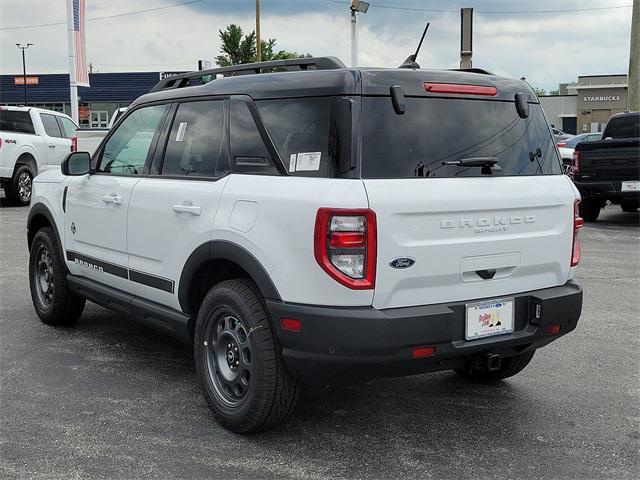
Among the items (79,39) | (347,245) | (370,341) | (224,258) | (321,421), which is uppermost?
(79,39)

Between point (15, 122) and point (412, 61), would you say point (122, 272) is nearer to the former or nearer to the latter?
point (412, 61)

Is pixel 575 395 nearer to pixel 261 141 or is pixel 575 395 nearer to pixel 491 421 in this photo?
pixel 491 421

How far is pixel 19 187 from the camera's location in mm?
14977

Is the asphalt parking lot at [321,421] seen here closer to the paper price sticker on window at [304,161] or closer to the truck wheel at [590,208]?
the paper price sticker on window at [304,161]

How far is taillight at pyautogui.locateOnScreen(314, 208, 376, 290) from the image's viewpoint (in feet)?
10.3

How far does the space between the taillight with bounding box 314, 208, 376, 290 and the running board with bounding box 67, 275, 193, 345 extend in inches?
49.8

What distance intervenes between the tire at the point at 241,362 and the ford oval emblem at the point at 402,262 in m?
0.70

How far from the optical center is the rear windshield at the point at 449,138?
333cm

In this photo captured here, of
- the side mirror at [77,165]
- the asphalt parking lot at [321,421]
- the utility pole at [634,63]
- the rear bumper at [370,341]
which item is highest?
the utility pole at [634,63]

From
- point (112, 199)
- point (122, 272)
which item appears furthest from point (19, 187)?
point (122, 272)

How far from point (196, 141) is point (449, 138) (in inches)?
59.7

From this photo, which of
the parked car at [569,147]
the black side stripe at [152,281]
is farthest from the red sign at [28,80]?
the black side stripe at [152,281]

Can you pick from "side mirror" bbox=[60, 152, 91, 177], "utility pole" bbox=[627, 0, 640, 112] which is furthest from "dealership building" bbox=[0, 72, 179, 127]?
"side mirror" bbox=[60, 152, 91, 177]

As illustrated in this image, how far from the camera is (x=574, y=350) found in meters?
5.30
